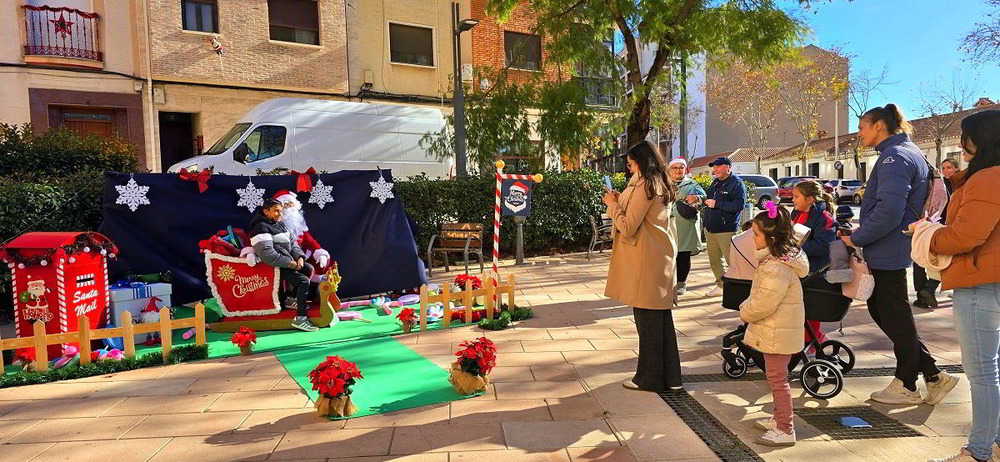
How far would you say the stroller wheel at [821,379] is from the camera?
424cm

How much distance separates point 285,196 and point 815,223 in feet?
18.0

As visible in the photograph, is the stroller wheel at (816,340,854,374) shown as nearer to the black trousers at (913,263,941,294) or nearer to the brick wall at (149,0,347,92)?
the black trousers at (913,263,941,294)

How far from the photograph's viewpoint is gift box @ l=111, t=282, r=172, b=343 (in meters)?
6.07

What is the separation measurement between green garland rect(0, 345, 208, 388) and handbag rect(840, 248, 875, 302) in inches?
206

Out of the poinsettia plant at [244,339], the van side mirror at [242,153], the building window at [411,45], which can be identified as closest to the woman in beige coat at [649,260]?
Result: the poinsettia plant at [244,339]

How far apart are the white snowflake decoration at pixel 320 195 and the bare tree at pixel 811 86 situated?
1285 inches

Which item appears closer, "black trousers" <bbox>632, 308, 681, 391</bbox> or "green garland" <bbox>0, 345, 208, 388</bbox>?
"black trousers" <bbox>632, 308, 681, 391</bbox>

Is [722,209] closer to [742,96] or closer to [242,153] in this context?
[242,153]

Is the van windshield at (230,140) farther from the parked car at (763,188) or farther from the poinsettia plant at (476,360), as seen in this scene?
the parked car at (763,188)

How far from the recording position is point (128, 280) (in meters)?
6.62

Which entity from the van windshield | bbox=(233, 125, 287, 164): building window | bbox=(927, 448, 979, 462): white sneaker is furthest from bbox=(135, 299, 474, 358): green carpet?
the van windshield

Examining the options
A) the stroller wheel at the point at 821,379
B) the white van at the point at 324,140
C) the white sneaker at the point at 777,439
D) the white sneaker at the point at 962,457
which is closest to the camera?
the white sneaker at the point at 962,457

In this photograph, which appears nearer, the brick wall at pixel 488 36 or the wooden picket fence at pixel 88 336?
the wooden picket fence at pixel 88 336

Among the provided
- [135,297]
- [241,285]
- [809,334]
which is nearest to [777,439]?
[809,334]
